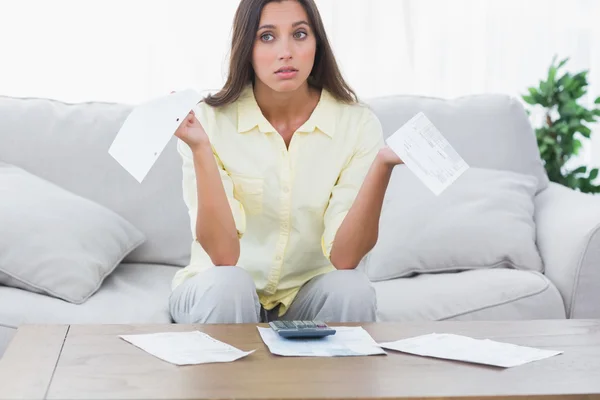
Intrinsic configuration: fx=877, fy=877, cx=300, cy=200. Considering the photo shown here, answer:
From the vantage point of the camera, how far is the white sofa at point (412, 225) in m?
2.18

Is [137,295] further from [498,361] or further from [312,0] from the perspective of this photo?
[498,361]

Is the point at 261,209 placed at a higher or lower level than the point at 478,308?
higher

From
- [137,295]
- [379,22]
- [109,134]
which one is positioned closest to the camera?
[137,295]

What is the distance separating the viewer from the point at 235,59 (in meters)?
2.00

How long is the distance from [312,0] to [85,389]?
→ 3.69 ft

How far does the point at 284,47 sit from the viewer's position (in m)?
1.93

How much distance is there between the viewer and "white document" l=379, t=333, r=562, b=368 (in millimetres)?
1398

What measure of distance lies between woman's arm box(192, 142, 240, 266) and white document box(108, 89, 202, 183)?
0.21m

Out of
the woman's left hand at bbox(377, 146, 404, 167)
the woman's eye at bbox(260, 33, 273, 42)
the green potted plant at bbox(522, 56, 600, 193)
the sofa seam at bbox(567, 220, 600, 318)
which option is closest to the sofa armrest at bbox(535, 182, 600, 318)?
the sofa seam at bbox(567, 220, 600, 318)

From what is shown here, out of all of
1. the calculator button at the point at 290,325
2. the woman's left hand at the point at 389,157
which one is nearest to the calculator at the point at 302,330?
the calculator button at the point at 290,325

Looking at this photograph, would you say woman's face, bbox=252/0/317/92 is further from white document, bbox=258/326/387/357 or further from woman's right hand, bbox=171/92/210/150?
white document, bbox=258/326/387/357

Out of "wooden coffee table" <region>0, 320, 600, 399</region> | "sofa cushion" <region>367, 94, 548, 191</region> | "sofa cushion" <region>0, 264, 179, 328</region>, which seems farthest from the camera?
"sofa cushion" <region>367, 94, 548, 191</region>

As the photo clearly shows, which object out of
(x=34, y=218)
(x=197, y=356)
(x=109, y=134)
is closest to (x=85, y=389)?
(x=197, y=356)

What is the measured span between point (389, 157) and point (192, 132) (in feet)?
1.36
